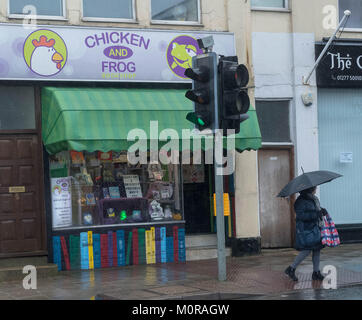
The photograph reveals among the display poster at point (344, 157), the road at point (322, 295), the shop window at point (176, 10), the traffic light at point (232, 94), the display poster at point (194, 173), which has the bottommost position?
the road at point (322, 295)

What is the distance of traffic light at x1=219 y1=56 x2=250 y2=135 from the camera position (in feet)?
34.9

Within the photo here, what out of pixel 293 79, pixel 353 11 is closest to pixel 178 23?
pixel 293 79

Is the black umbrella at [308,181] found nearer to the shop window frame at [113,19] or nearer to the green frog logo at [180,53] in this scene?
the green frog logo at [180,53]

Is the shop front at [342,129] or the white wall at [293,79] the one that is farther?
the shop front at [342,129]

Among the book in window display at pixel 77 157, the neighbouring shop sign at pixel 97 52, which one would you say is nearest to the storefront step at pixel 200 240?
the book in window display at pixel 77 157

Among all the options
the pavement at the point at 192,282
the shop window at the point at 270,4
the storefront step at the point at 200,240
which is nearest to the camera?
the pavement at the point at 192,282

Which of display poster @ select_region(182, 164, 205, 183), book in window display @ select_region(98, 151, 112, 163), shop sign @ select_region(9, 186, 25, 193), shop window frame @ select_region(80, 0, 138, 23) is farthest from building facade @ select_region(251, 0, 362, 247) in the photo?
shop sign @ select_region(9, 186, 25, 193)

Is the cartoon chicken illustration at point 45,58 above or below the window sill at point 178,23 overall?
below

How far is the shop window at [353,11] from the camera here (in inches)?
627

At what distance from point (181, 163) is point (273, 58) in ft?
10.4

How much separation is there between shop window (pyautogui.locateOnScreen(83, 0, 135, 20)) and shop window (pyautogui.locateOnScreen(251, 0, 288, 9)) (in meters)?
2.84

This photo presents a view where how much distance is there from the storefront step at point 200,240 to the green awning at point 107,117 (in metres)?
2.45

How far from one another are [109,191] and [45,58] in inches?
114

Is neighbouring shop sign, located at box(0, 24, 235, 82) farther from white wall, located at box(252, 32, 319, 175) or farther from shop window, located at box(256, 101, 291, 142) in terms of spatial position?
shop window, located at box(256, 101, 291, 142)
